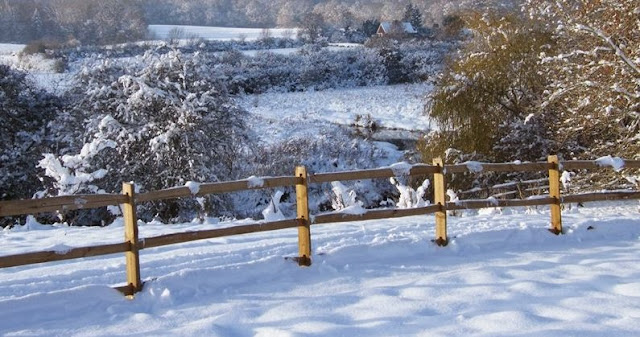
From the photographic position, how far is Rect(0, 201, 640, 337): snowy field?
5.27 metres

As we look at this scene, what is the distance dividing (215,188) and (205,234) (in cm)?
47

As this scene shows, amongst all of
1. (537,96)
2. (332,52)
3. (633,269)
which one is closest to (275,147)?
(537,96)

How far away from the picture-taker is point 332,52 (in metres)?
55.4

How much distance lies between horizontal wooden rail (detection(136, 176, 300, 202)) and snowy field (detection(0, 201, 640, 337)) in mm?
767

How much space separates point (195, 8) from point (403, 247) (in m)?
102

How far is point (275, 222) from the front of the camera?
22.7 feet

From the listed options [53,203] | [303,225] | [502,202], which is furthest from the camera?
[502,202]

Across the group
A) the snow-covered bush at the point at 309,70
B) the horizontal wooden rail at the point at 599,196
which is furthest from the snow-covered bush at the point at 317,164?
the snow-covered bush at the point at 309,70

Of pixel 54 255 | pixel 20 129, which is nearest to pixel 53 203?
pixel 54 255

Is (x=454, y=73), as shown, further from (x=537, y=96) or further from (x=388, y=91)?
(x=388, y=91)

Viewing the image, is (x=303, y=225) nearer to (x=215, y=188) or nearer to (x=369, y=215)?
(x=369, y=215)

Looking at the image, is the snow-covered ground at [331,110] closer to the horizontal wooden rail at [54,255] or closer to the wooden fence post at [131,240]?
the wooden fence post at [131,240]

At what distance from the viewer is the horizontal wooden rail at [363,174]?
284 inches

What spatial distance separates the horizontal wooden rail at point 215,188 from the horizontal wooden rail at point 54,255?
515 millimetres
